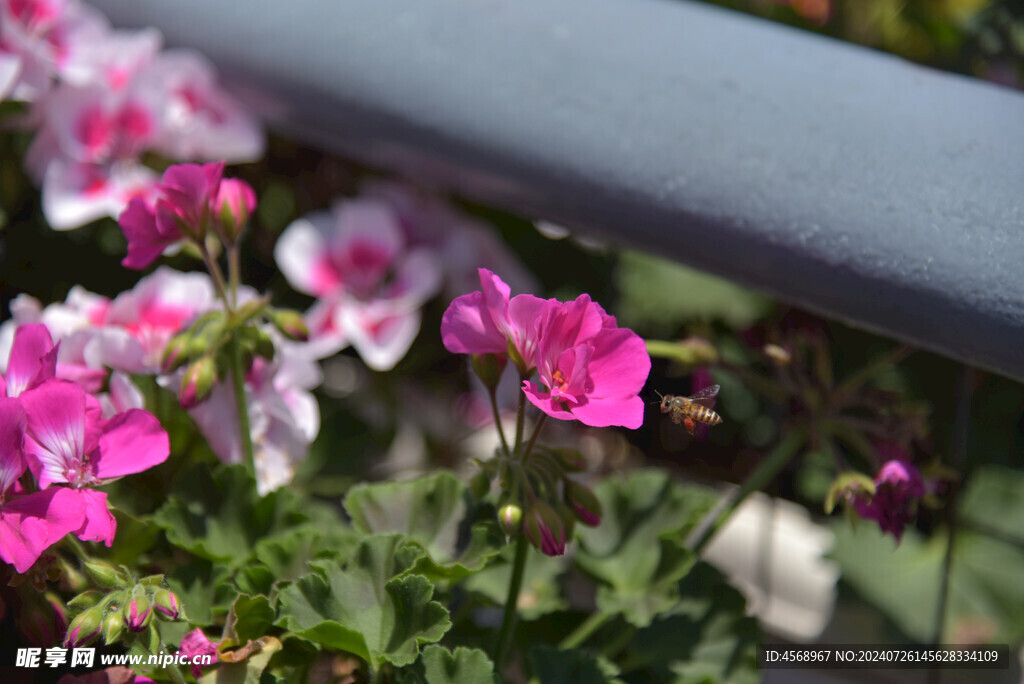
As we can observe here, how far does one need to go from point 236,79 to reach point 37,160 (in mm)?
233

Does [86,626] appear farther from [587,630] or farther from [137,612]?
[587,630]

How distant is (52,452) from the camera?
2.10 ft

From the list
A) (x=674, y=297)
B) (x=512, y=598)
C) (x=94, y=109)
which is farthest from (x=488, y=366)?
(x=674, y=297)

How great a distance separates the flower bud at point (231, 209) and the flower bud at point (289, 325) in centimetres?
7

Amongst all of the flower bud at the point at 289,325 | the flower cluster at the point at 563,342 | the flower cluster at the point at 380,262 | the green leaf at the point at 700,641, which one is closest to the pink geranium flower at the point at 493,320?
Result: the flower cluster at the point at 563,342

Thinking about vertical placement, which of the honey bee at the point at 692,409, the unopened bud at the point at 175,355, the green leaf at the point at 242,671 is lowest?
the green leaf at the point at 242,671

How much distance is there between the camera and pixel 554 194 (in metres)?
0.94

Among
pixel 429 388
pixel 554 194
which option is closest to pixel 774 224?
pixel 554 194

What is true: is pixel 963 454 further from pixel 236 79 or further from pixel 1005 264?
pixel 236 79

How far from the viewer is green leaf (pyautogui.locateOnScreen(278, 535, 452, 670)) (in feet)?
2.17

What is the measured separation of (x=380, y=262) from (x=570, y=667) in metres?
0.56

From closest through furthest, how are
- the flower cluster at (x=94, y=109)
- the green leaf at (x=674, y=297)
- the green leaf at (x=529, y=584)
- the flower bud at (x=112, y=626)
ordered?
the flower bud at (x=112, y=626) → the green leaf at (x=529, y=584) → the flower cluster at (x=94, y=109) → the green leaf at (x=674, y=297)

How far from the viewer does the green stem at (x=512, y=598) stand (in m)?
0.71

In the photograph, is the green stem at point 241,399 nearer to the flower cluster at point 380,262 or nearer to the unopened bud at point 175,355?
the unopened bud at point 175,355
